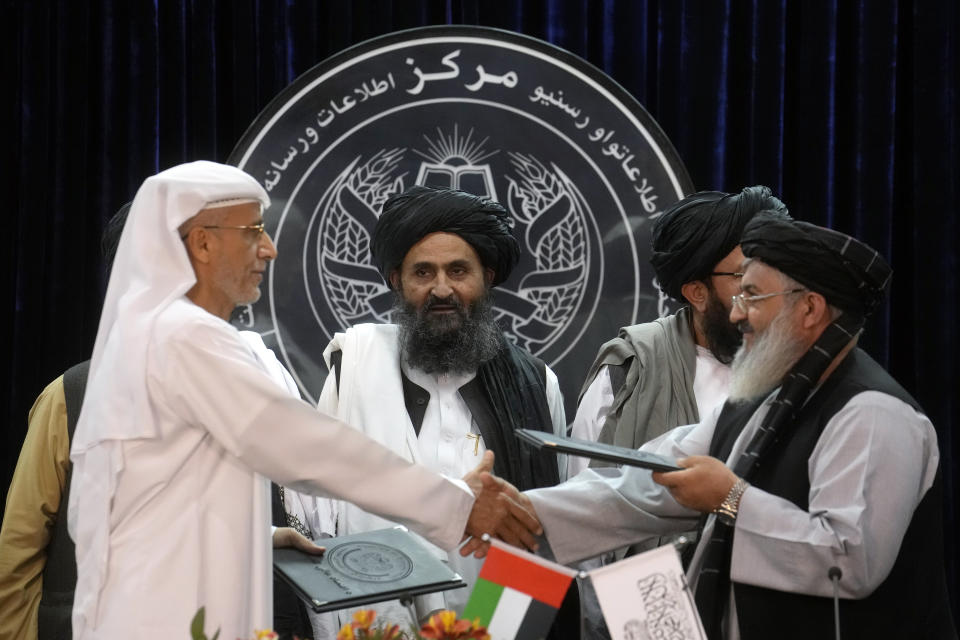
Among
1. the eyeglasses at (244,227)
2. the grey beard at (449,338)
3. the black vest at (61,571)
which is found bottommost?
the black vest at (61,571)

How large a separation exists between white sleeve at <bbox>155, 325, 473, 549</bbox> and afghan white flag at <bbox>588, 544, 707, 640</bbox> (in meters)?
0.67

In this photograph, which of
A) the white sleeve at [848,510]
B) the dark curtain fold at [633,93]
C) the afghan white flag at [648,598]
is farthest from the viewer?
the dark curtain fold at [633,93]

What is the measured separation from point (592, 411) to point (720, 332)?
0.47 metres

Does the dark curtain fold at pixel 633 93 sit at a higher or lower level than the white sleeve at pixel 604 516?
higher

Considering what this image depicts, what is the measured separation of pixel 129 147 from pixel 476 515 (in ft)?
8.09

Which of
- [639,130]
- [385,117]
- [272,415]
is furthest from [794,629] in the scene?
[385,117]

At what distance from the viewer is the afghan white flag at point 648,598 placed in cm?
233

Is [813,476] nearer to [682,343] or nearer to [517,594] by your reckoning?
[517,594]

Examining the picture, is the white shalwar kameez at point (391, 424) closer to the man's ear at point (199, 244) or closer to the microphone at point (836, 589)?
the man's ear at point (199, 244)

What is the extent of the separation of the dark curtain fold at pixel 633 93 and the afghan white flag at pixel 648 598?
2533mm

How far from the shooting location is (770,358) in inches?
116

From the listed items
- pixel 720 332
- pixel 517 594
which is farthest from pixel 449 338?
pixel 517 594

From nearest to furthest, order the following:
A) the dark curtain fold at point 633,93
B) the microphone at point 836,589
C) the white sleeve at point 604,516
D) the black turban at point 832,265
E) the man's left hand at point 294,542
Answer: the microphone at point 836,589 → the black turban at point 832,265 → the man's left hand at point 294,542 → the white sleeve at point 604,516 → the dark curtain fold at point 633,93

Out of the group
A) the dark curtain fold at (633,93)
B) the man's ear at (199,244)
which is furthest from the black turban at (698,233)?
the man's ear at (199,244)
